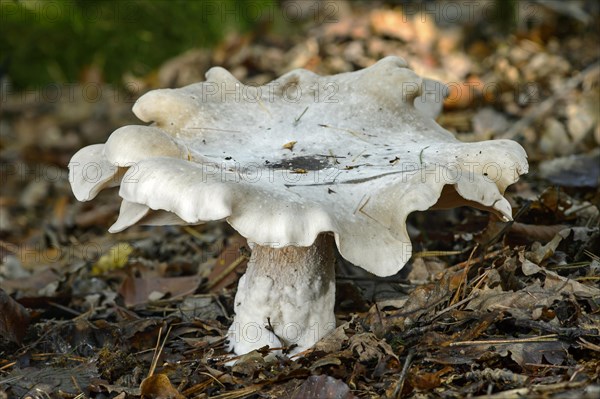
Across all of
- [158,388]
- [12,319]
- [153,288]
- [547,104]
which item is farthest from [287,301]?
[547,104]

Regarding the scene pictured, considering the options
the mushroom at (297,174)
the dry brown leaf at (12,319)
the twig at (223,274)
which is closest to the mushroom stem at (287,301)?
the mushroom at (297,174)

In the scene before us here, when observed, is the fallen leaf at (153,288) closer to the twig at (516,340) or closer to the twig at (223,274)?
the twig at (223,274)

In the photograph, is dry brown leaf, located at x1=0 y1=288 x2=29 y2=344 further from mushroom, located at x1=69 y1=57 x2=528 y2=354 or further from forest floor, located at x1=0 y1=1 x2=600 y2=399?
mushroom, located at x1=69 y1=57 x2=528 y2=354

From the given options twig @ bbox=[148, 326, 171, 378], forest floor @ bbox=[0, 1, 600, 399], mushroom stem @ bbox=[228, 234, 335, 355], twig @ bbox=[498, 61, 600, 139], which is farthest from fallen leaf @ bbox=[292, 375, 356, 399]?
twig @ bbox=[498, 61, 600, 139]

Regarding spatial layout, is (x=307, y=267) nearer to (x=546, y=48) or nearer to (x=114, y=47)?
(x=546, y=48)

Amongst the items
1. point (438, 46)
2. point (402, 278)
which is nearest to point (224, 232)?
point (402, 278)
